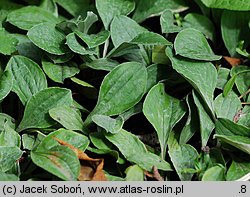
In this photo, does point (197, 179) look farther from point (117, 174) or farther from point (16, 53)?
point (16, 53)

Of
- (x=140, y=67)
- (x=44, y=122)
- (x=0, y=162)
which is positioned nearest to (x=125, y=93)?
(x=140, y=67)

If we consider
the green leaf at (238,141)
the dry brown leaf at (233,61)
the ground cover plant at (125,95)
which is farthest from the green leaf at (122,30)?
the green leaf at (238,141)

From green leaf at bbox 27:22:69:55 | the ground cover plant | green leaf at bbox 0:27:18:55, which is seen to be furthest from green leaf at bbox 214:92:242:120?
green leaf at bbox 0:27:18:55

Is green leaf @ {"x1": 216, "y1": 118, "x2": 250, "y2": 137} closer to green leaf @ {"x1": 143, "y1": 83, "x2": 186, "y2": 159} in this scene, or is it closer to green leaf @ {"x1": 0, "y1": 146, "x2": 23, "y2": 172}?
green leaf @ {"x1": 143, "y1": 83, "x2": 186, "y2": 159}

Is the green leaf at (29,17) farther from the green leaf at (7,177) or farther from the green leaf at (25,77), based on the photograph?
the green leaf at (7,177)

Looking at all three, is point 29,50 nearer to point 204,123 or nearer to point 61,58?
point 61,58

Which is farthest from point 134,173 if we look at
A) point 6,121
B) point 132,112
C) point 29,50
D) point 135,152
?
point 29,50
